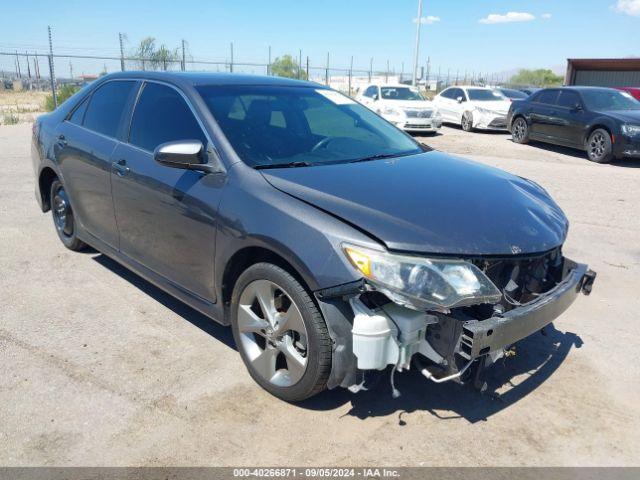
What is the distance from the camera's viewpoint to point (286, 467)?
256 cm

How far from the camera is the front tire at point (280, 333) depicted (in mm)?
2686

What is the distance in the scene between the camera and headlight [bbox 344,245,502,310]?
2.45m

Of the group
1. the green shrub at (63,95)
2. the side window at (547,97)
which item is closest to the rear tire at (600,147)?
the side window at (547,97)

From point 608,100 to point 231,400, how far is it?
12.5 m

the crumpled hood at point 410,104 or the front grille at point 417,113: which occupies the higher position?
the crumpled hood at point 410,104

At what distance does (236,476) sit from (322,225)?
1206 mm

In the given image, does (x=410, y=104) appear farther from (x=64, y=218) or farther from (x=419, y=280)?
(x=419, y=280)

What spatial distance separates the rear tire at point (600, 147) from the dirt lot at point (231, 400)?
808 cm

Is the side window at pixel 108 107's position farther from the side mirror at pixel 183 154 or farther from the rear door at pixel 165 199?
the side mirror at pixel 183 154

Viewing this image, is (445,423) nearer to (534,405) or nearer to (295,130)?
(534,405)

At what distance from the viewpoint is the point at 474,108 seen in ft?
58.5

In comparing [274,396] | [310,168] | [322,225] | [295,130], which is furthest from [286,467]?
[295,130]

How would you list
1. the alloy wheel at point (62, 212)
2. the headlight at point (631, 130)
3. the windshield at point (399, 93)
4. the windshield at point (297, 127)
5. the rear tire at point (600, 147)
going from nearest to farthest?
1. the windshield at point (297, 127)
2. the alloy wheel at point (62, 212)
3. the headlight at point (631, 130)
4. the rear tire at point (600, 147)
5. the windshield at point (399, 93)

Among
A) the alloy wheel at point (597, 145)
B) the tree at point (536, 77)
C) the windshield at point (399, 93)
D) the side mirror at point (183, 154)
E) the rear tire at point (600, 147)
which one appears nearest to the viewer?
the side mirror at point (183, 154)
